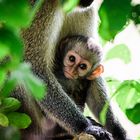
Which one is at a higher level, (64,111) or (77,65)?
(77,65)

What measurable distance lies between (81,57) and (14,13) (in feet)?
6.33

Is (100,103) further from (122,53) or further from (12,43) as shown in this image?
(12,43)

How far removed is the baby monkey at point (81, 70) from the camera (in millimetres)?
2078

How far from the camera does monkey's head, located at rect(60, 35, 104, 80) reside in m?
2.07

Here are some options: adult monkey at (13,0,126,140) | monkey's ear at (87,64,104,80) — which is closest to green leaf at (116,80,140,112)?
adult monkey at (13,0,126,140)

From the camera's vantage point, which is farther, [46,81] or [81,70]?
[81,70]

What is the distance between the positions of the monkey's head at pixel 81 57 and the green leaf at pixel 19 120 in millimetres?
1036

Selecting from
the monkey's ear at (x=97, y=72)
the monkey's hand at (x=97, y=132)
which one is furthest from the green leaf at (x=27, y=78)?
the monkey's ear at (x=97, y=72)

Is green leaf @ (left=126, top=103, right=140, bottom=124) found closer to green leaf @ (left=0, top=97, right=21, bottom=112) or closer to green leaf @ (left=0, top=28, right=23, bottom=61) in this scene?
green leaf @ (left=0, top=28, right=23, bottom=61)

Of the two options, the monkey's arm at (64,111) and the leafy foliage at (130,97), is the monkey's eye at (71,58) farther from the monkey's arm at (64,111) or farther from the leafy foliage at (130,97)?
the leafy foliage at (130,97)

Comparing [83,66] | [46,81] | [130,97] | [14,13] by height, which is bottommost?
[46,81]

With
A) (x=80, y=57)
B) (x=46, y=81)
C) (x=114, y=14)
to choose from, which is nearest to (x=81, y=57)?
(x=80, y=57)

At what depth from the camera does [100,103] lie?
7.28 ft

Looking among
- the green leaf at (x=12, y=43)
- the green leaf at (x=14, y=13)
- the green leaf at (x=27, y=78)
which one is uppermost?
the green leaf at (x=14, y=13)
